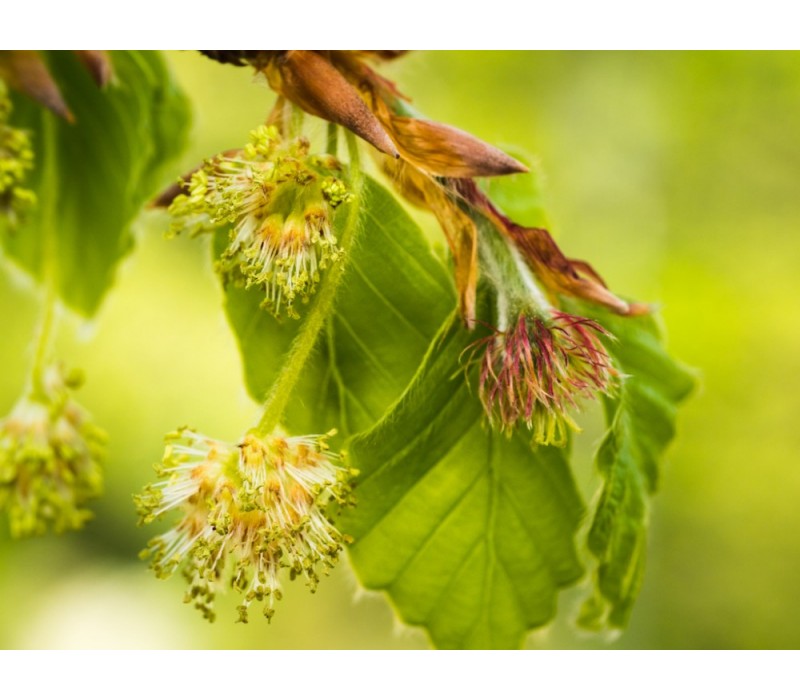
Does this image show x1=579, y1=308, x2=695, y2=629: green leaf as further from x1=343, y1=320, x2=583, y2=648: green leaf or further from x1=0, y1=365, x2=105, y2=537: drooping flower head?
x1=0, y1=365, x2=105, y2=537: drooping flower head

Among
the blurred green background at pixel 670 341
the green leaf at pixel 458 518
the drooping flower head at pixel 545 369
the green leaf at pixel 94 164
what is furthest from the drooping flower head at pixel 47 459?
the blurred green background at pixel 670 341

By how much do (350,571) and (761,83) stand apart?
1499 millimetres

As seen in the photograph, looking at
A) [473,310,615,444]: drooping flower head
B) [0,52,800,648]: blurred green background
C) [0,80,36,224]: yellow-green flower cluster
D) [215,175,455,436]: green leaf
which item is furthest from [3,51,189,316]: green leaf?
[0,52,800,648]: blurred green background

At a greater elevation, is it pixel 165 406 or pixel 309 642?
pixel 165 406

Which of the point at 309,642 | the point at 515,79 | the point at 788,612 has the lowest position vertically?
the point at 309,642

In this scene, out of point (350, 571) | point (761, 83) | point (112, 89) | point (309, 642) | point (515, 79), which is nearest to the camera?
point (350, 571)

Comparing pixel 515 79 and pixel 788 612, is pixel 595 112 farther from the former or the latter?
pixel 788 612

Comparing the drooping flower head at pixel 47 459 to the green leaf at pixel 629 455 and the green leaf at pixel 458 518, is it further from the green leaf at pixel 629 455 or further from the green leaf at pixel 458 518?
the green leaf at pixel 629 455

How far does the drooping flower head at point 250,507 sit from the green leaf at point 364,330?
0.05 metres

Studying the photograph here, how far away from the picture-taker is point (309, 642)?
6.18 feet

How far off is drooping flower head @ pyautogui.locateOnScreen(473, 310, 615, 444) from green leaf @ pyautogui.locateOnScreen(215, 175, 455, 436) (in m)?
0.06

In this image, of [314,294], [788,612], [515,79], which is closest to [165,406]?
[515,79]

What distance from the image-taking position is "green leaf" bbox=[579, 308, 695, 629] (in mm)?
555
